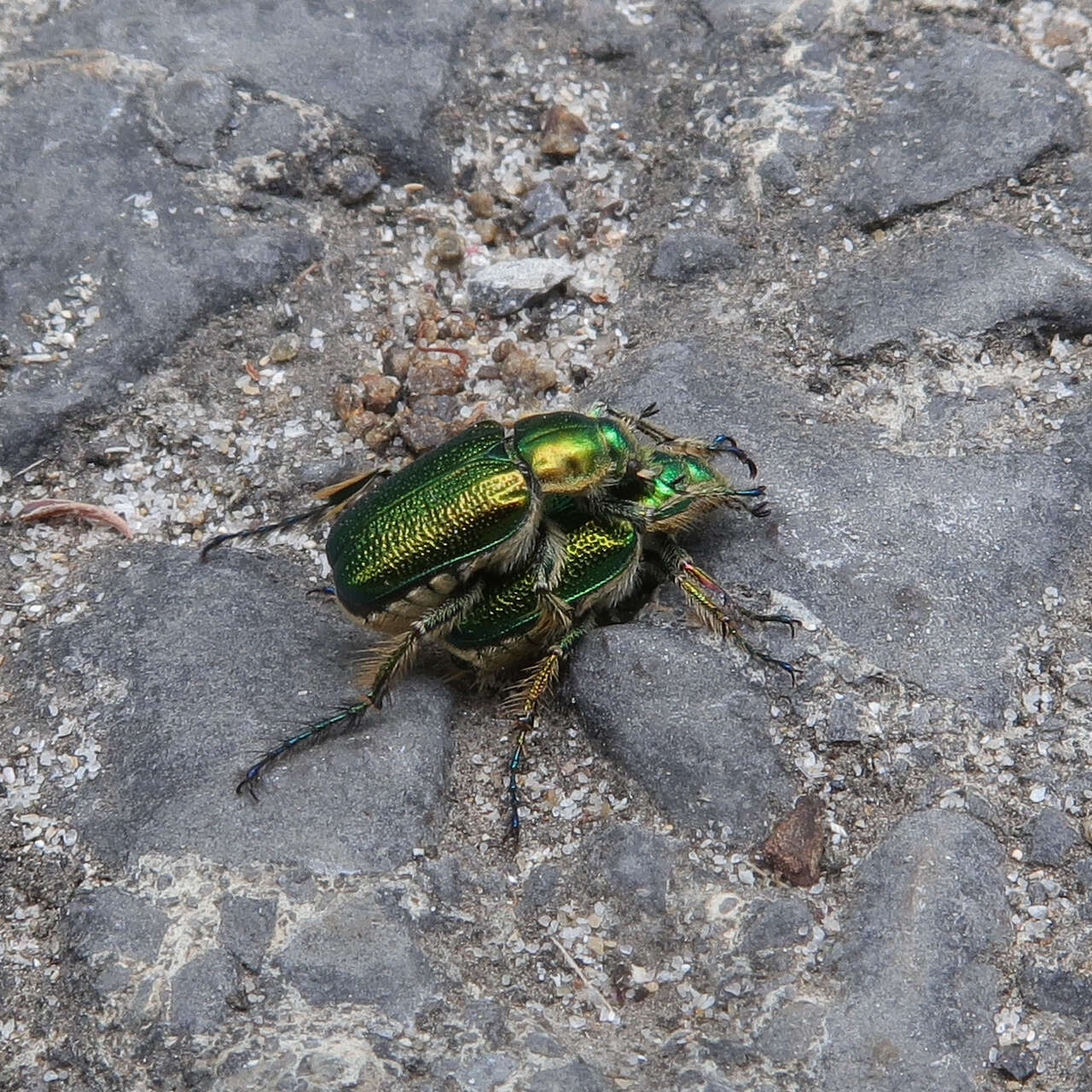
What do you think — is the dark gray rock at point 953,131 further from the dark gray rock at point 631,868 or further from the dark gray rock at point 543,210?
the dark gray rock at point 631,868

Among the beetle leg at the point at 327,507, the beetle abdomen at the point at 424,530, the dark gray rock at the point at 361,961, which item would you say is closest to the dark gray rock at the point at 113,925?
the dark gray rock at the point at 361,961

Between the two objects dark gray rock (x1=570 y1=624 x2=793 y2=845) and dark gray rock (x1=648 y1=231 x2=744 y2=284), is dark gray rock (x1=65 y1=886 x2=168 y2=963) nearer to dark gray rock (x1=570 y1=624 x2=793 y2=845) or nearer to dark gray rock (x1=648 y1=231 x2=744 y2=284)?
dark gray rock (x1=570 y1=624 x2=793 y2=845)

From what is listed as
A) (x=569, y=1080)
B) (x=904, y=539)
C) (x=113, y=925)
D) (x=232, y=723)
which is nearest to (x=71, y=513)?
(x=232, y=723)

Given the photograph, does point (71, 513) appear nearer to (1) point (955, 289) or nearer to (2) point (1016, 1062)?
(1) point (955, 289)

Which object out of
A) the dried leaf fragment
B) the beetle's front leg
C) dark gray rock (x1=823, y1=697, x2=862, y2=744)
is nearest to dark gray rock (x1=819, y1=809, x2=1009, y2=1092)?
dark gray rock (x1=823, y1=697, x2=862, y2=744)

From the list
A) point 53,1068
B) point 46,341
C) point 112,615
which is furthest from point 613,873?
point 46,341
